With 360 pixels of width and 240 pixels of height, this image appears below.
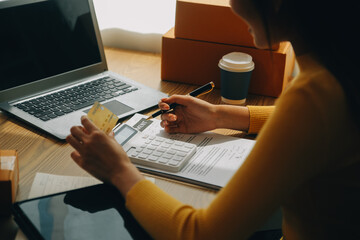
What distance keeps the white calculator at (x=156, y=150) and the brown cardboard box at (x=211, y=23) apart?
50cm

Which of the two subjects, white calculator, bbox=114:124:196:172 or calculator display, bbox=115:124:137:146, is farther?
calculator display, bbox=115:124:137:146

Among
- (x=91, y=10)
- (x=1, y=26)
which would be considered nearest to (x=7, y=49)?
(x=1, y=26)

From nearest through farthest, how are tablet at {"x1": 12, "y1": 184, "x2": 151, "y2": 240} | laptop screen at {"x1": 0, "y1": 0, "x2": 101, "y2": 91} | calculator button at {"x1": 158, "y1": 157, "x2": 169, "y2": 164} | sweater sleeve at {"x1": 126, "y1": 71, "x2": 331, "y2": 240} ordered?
sweater sleeve at {"x1": 126, "y1": 71, "x2": 331, "y2": 240} → tablet at {"x1": 12, "y1": 184, "x2": 151, "y2": 240} → calculator button at {"x1": 158, "y1": 157, "x2": 169, "y2": 164} → laptop screen at {"x1": 0, "y1": 0, "x2": 101, "y2": 91}

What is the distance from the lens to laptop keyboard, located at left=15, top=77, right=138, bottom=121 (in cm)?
117

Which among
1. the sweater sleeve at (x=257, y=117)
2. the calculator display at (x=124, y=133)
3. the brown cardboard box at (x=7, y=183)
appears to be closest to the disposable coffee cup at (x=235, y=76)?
the sweater sleeve at (x=257, y=117)

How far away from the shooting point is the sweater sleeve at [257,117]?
44.1 inches

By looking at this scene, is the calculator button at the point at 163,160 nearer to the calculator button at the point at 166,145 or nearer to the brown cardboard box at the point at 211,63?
the calculator button at the point at 166,145

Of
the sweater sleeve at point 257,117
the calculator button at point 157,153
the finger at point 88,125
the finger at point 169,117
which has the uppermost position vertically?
the finger at point 88,125

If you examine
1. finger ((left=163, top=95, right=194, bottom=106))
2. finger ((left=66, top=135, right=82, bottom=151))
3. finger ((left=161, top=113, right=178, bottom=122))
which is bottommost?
finger ((left=161, top=113, right=178, bottom=122))

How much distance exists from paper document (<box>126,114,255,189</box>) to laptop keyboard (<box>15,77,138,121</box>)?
0.18m

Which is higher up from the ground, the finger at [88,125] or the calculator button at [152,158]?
the finger at [88,125]

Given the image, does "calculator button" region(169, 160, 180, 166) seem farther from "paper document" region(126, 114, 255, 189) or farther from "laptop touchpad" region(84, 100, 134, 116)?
"laptop touchpad" region(84, 100, 134, 116)

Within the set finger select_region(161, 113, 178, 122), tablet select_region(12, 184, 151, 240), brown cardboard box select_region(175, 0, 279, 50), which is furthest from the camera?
brown cardboard box select_region(175, 0, 279, 50)

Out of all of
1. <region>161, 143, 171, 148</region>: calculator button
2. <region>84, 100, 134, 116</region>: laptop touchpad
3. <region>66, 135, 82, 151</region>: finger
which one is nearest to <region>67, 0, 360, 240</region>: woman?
<region>66, 135, 82, 151</region>: finger
